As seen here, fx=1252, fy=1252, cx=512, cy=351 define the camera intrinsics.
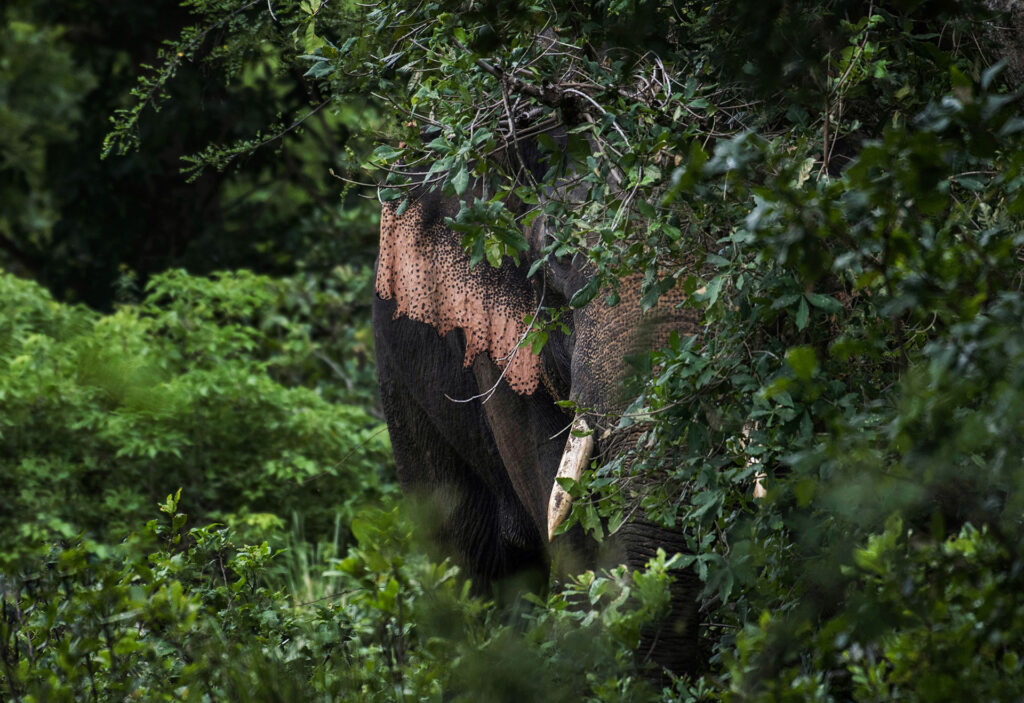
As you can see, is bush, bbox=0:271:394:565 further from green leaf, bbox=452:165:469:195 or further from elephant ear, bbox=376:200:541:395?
green leaf, bbox=452:165:469:195

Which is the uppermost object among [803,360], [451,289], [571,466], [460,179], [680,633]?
[460,179]

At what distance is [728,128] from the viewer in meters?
2.83

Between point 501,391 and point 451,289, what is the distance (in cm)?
46

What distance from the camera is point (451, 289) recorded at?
4520 millimetres

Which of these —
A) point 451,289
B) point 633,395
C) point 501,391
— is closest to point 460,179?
point 633,395

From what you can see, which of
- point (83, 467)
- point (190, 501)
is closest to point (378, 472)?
point (190, 501)

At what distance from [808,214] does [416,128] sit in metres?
1.53

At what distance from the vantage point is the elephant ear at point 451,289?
4.17 metres

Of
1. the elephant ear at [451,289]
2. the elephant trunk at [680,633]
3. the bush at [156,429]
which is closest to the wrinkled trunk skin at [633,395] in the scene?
the elephant trunk at [680,633]

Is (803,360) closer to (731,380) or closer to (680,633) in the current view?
(731,380)

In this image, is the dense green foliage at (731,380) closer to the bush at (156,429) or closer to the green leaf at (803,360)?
the green leaf at (803,360)

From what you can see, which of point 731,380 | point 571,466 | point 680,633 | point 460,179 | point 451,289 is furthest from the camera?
point 451,289

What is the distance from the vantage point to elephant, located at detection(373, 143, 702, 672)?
304cm

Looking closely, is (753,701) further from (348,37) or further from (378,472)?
(378,472)
